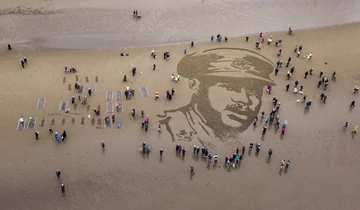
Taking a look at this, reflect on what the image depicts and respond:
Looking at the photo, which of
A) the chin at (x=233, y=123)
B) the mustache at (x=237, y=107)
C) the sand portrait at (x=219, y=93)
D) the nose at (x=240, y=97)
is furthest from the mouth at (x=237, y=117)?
the nose at (x=240, y=97)

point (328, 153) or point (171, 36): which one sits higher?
point (171, 36)

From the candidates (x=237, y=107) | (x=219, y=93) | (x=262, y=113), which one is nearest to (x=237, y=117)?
(x=237, y=107)

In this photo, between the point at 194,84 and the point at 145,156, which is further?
the point at 194,84

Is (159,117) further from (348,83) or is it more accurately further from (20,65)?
(348,83)

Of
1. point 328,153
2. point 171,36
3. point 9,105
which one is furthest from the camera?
point 171,36

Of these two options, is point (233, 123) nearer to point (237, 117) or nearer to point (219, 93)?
point (237, 117)

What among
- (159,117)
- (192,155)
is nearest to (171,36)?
(159,117)

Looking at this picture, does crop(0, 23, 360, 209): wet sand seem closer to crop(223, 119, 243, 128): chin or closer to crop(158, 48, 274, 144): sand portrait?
crop(158, 48, 274, 144): sand portrait
